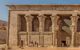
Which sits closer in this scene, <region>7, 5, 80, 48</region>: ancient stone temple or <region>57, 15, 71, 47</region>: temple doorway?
<region>7, 5, 80, 48</region>: ancient stone temple

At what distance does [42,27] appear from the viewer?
41.5 m

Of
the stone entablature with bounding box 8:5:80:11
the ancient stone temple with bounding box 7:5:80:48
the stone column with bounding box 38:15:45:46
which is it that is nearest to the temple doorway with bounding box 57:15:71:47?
the ancient stone temple with bounding box 7:5:80:48

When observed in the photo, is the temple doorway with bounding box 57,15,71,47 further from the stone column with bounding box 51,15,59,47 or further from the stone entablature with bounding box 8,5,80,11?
the stone entablature with bounding box 8,5,80,11

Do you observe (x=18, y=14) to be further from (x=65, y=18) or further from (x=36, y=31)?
(x=65, y=18)

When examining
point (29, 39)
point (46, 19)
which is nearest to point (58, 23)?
point (46, 19)

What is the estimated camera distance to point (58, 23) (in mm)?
43125

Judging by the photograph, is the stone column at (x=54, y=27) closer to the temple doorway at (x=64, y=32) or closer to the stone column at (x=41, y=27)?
the temple doorway at (x=64, y=32)

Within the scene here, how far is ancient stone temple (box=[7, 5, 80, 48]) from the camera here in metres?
40.5

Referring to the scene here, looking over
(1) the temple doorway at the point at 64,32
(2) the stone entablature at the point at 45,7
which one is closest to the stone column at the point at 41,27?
(2) the stone entablature at the point at 45,7

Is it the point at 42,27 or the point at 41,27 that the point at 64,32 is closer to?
the point at 42,27

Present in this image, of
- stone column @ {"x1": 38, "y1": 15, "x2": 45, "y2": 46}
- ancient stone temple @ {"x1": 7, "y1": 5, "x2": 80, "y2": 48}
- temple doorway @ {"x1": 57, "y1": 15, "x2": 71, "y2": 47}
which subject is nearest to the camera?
ancient stone temple @ {"x1": 7, "y1": 5, "x2": 80, "y2": 48}

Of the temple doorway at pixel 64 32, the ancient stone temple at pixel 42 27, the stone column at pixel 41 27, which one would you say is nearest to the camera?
the ancient stone temple at pixel 42 27

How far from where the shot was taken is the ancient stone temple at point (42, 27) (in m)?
40.5

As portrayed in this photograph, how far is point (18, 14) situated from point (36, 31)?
12.6 ft
